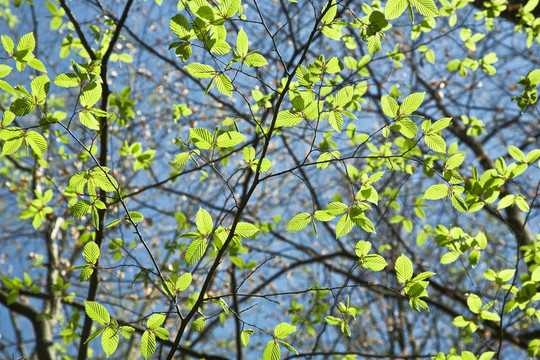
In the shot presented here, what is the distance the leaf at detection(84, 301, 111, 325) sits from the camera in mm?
1261

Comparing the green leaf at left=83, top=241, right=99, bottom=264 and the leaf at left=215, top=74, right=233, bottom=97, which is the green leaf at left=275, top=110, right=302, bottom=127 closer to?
the leaf at left=215, top=74, right=233, bottom=97

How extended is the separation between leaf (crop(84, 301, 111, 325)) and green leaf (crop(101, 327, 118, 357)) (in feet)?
0.11

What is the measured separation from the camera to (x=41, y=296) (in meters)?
3.43

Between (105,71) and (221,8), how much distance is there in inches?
46.1

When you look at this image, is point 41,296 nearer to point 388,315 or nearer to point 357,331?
point 357,331

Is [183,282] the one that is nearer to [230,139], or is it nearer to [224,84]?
[230,139]

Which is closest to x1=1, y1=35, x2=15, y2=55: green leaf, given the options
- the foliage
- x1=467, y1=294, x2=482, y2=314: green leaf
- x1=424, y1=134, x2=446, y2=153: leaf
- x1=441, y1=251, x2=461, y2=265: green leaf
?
the foliage

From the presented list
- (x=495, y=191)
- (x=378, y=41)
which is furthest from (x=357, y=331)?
(x=378, y=41)

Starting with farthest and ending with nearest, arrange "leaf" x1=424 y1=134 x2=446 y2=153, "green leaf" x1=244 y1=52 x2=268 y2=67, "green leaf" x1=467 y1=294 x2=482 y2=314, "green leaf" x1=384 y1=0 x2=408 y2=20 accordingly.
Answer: "green leaf" x1=467 y1=294 x2=482 y2=314 < "leaf" x1=424 y1=134 x2=446 y2=153 < "green leaf" x1=244 y1=52 x2=268 y2=67 < "green leaf" x1=384 y1=0 x2=408 y2=20

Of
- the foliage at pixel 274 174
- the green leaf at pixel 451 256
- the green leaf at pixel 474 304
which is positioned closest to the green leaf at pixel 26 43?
the foliage at pixel 274 174

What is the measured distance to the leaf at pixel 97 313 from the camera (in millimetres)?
1261

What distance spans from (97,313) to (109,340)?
114 mm

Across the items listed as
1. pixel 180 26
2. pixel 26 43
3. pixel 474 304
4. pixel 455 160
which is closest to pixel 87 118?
pixel 26 43

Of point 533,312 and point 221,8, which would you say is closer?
point 221,8
